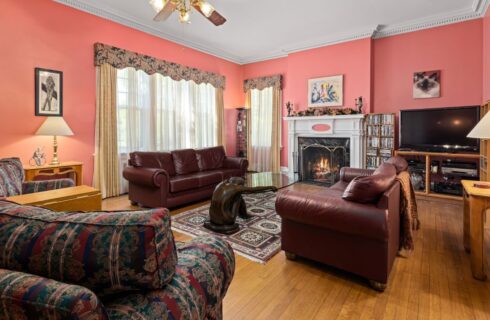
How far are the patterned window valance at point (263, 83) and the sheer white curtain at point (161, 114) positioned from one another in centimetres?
111

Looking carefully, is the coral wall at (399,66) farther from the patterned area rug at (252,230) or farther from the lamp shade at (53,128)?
the lamp shade at (53,128)

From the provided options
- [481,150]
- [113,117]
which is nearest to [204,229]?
[113,117]

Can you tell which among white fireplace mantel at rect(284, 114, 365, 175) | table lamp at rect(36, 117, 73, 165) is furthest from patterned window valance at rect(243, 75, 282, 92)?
table lamp at rect(36, 117, 73, 165)

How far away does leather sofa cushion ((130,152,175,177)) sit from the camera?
4.12 metres

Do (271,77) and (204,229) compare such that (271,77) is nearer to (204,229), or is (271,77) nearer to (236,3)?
(236,3)

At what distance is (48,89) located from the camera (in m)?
3.88

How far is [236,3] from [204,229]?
10.9 ft

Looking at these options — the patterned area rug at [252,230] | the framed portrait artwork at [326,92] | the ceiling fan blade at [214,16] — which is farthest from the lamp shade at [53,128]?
the framed portrait artwork at [326,92]

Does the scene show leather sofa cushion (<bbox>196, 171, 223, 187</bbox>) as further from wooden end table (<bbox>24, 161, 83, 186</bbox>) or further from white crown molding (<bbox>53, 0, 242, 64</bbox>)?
white crown molding (<bbox>53, 0, 242, 64</bbox>)

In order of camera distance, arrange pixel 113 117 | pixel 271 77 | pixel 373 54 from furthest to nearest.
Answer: pixel 271 77
pixel 373 54
pixel 113 117

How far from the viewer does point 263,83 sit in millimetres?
6918

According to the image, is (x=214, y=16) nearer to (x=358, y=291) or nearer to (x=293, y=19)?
(x=293, y=19)

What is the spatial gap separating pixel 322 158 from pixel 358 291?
13.5 feet

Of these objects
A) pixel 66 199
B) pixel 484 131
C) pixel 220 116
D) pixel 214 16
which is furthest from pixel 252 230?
pixel 220 116
